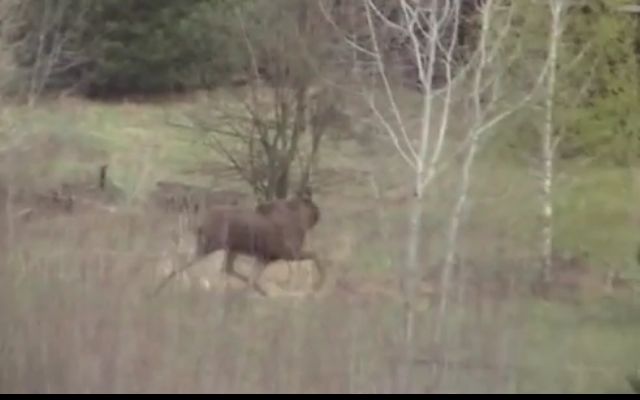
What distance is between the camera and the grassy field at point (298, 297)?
2447 millimetres

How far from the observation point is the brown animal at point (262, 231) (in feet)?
8.82

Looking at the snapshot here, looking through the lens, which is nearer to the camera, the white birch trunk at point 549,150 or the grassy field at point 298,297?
the grassy field at point 298,297

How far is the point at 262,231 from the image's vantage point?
270 centimetres

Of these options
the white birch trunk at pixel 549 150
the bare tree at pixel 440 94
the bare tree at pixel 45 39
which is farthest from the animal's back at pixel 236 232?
the white birch trunk at pixel 549 150

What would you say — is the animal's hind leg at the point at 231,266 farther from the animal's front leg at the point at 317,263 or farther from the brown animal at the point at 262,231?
the animal's front leg at the point at 317,263

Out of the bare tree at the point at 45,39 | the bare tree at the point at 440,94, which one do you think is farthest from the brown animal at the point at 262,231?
the bare tree at the point at 45,39

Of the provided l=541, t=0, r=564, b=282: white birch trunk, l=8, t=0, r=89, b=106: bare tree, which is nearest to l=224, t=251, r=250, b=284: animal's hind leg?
l=8, t=0, r=89, b=106: bare tree

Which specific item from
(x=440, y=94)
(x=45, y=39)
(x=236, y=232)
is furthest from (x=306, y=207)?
(x=45, y=39)

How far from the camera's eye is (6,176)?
107 inches

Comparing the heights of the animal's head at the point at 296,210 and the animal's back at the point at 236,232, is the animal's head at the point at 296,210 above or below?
above

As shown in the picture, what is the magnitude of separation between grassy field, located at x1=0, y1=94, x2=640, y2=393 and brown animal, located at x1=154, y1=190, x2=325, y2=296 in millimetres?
36

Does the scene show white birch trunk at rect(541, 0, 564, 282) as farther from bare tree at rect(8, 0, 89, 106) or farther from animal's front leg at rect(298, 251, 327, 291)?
bare tree at rect(8, 0, 89, 106)

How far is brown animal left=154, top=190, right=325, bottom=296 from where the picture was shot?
269 centimetres

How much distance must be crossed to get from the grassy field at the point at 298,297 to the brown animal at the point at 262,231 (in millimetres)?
36
